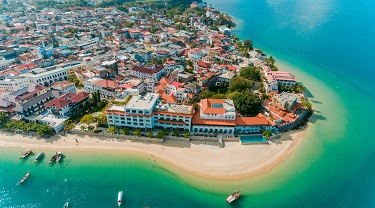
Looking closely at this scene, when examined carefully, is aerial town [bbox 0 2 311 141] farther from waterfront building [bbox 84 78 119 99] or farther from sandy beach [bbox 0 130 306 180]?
sandy beach [bbox 0 130 306 180]

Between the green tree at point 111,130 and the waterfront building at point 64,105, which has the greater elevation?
the waterfront building at point 64,105

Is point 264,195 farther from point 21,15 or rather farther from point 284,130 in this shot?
point 21,15

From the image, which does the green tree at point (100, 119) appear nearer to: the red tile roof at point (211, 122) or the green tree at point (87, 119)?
the green tree at point (87, 119)

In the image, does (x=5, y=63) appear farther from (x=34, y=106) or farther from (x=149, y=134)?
(x=149, y=134)

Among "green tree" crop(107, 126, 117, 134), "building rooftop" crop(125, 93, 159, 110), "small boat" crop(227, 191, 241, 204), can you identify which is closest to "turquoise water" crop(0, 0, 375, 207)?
"small boat" crop(227, 191, 241, 204)

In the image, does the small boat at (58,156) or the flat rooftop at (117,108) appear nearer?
the small boat at (58,156)

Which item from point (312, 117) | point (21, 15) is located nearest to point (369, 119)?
point (312, 117)

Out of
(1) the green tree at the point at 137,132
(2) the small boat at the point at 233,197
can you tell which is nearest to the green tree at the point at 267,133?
(2) the small boat at the point at 233,197
